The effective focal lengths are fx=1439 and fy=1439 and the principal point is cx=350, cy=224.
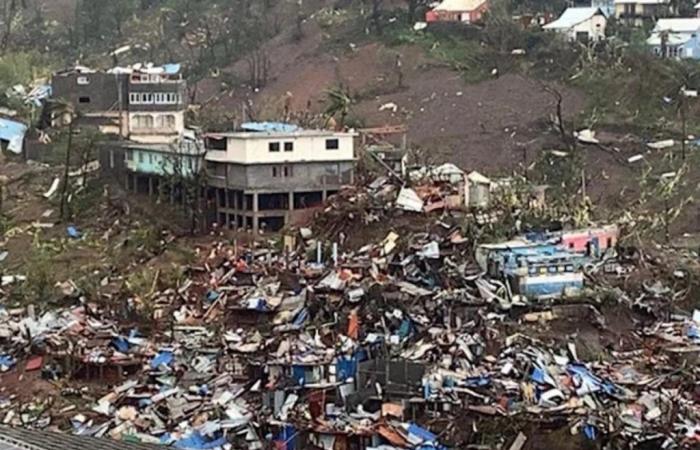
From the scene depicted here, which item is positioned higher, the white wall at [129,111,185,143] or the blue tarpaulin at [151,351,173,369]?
the white wall at [129,111,185,143]

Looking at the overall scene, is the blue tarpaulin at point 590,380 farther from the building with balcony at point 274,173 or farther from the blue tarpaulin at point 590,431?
the building with balcony at point 274,173

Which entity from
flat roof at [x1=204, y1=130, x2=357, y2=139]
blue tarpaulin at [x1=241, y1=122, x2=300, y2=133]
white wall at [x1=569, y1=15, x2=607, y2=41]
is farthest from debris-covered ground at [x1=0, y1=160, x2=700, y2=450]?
white wall at [x1=569, y1=15, x2=607, y2=41]

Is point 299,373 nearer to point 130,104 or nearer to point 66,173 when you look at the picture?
point 66,173

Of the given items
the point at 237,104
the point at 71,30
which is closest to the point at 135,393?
the point at 237,104

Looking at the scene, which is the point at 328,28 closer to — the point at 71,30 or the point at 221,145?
the point at 71,30

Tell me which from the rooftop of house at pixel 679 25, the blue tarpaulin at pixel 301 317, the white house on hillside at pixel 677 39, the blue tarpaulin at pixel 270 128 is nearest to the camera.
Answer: the blue tarpaulin at pixel 301 317

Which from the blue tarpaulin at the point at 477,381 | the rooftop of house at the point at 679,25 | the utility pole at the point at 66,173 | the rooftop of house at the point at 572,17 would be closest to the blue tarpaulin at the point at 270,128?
the utility pole at the point at 66,173

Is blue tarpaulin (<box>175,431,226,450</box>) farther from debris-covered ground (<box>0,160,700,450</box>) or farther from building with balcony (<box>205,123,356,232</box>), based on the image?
building with balcony (<box>205,123,356,232</box>)

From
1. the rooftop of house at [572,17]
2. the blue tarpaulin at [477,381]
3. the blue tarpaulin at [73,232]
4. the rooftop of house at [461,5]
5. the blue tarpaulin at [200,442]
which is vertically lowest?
the blue tarpaulin at [200,442]
